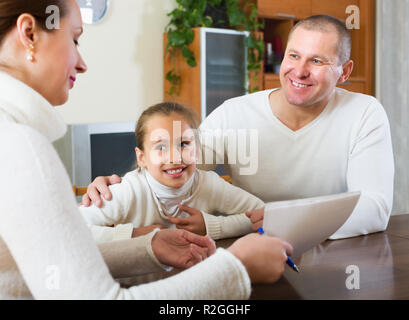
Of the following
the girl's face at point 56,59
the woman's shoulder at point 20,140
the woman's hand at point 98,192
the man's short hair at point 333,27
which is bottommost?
the woman's hand at point 98,192

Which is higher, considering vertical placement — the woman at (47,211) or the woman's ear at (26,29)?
the woman's ear at (26,29)

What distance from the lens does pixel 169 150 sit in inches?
56.3

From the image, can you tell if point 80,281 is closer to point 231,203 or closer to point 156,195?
point 156,195

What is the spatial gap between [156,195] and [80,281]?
831 millimetres

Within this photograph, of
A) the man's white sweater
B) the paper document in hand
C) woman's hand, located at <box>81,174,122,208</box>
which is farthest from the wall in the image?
the paper document in hand

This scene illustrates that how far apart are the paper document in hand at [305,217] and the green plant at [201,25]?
291cm

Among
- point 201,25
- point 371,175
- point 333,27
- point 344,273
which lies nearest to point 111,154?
point 201,25

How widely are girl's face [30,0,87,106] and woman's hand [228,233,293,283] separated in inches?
15.4

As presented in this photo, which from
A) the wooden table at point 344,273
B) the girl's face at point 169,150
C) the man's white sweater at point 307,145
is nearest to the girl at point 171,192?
the girl's face at point 169,150

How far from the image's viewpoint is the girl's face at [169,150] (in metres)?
1.41

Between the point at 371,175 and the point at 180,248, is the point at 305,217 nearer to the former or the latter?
the point at 180,248

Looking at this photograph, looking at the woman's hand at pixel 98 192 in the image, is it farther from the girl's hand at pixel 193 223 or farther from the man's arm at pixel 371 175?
the man's arm at pixel 371 175

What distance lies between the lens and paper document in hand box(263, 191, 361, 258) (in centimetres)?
83
